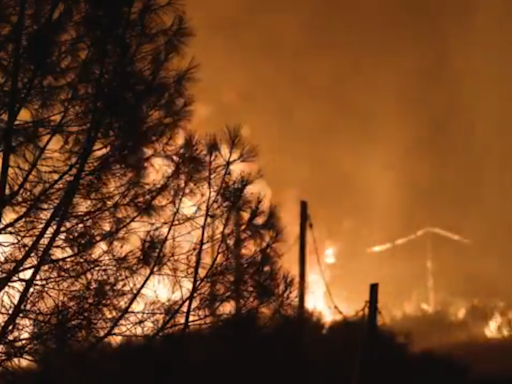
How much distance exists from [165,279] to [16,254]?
5.21 ft

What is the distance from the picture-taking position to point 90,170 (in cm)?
709

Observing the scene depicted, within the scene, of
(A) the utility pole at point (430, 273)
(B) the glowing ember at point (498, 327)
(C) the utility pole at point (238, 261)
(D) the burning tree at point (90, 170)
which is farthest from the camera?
(A) the utility pole at point (430, 273)

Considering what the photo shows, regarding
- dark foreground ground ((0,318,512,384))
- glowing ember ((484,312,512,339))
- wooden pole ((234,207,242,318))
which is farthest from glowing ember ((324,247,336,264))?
wooden pole ((234,207,242,318))

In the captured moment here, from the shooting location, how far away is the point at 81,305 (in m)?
7.02

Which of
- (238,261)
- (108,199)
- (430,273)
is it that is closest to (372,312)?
(238,261)

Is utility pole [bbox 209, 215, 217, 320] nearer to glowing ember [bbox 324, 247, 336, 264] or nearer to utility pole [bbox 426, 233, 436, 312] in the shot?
glowing ember [bbox 324, 247, 336, 264]

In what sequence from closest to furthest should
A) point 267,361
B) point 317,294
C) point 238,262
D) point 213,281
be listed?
point 213,281 → point 238,262 → point 267,361 → point 317,294

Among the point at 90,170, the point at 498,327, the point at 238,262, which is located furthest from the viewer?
the point at 498,327

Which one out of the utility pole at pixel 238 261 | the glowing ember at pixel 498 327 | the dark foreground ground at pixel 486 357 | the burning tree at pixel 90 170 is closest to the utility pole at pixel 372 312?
the utility pole at pixel 238 261

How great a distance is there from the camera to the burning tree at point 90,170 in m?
6.84

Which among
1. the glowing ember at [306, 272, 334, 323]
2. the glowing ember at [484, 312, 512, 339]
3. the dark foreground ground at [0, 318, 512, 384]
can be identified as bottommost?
the dark foreground ground at [0, 318, 512, 384]

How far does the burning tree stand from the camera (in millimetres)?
6840

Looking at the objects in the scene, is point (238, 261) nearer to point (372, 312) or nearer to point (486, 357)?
point (372, 312)

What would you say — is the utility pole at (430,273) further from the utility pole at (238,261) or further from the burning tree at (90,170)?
the burning tree at (90,170)
